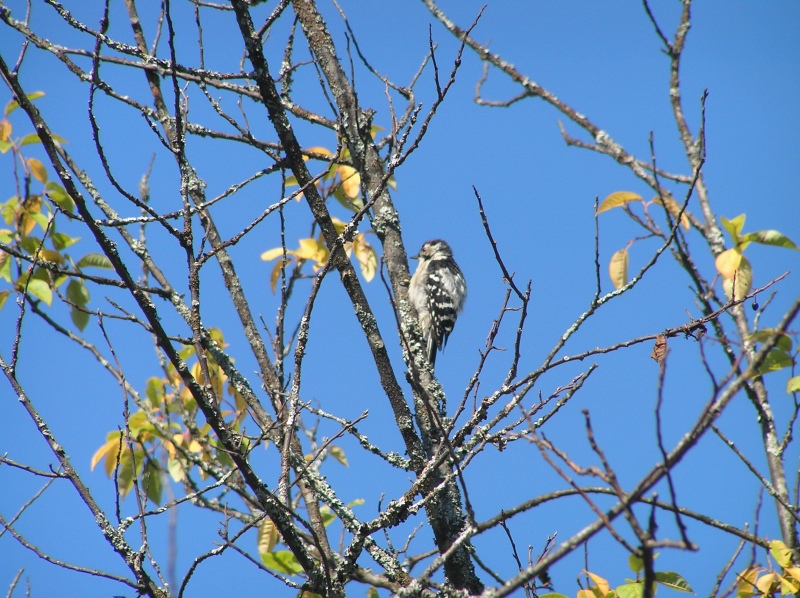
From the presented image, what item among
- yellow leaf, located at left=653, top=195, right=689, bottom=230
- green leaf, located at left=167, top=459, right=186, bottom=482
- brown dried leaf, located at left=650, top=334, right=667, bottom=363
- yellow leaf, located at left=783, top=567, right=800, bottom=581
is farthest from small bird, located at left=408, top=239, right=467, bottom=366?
yellow leaf, located at left=783, top=567, right=800, bottom=581

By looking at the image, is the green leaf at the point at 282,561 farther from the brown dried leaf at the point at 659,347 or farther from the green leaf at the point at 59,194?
the green leaf at the point at 59,194

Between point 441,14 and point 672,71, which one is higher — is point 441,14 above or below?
above

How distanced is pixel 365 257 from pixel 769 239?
7.81ft

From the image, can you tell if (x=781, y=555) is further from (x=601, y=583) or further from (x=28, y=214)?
(x=28, y=214)

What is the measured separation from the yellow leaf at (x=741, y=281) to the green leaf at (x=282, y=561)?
2476 millimetres

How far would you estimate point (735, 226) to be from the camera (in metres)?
3.35

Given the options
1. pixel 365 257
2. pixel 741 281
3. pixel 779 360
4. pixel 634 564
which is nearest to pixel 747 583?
pixel 634 564

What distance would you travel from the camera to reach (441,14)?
550 centimetres

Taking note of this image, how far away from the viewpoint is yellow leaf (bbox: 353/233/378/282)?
455 cm

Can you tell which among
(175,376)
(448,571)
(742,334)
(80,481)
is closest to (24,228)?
(175,376)

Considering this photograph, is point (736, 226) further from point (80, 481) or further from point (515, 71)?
point (80, 481)

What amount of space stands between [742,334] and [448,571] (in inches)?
84.4

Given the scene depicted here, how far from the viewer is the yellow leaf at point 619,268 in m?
3.62

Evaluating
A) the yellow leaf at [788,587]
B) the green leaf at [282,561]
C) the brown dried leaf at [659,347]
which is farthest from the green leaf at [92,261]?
the yellow leaf at [788,587]
